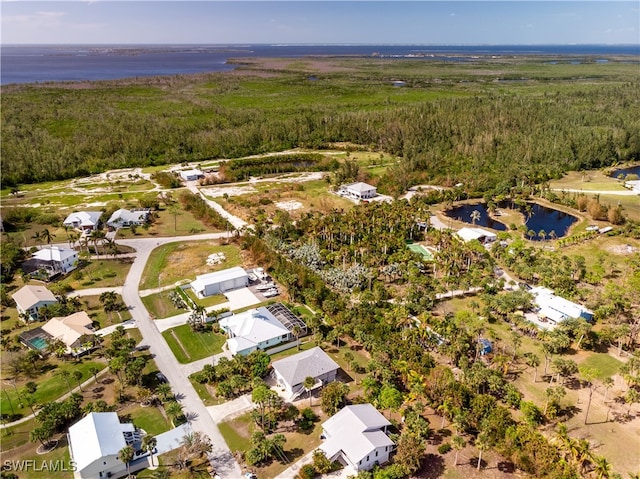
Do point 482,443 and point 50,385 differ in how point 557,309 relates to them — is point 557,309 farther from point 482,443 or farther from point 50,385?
point 50,385

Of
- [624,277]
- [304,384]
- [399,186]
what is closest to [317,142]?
[399,186]

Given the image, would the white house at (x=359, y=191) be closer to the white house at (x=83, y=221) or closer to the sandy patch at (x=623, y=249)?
the sandy patch at (x=623, y=249)

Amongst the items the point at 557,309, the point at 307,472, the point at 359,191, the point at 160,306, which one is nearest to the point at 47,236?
the point at 160,306

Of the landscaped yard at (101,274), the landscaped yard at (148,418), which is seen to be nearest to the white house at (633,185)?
the landscaped yard at (101,274)

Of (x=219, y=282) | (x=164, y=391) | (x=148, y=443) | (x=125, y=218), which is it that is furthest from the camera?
A: (x=125, y=218)

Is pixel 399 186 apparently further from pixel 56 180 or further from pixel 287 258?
pixel 56 180

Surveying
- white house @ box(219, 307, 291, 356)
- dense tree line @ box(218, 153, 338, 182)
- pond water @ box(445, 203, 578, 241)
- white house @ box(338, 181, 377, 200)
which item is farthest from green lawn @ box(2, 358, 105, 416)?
dense tree line @ box(218, 153, 338, 182)

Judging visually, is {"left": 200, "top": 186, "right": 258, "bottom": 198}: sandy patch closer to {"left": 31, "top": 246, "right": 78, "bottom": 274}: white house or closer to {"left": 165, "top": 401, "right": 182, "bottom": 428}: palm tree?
{"left": 31, "top": 246, "right": 78, "bottom": 274}: white house
